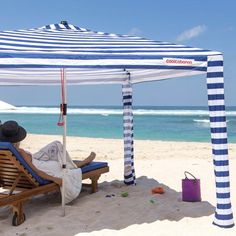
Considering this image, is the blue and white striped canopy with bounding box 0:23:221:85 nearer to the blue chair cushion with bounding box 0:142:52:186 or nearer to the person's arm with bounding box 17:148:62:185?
the blue chair cushion with bounding box 0:142:52:186

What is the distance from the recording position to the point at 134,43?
5.26m

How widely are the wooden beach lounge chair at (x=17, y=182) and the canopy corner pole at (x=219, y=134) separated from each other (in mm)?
1988

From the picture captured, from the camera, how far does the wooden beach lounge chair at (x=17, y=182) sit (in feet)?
15.3

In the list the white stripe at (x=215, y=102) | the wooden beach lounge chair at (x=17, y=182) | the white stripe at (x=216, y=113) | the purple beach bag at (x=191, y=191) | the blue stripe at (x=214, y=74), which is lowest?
the purple beach bag at (x=191, y=191)

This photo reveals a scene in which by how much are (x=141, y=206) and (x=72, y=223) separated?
3.47ft

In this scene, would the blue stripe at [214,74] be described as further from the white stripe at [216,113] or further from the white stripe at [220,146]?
the white stripe at [220,146]

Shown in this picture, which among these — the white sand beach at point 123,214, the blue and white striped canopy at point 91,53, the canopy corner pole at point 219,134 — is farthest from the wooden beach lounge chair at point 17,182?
the canopy corner pole at point 219,134

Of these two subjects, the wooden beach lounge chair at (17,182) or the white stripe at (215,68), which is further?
the wooden beach lounge chair at (17,182)

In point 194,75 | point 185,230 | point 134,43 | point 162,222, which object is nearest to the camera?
point 185,230

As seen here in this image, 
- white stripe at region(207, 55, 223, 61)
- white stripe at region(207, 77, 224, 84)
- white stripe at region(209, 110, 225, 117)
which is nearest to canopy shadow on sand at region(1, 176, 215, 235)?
white stripe at region(209, 110, 225, 117)

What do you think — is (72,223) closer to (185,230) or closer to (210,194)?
(185,230)

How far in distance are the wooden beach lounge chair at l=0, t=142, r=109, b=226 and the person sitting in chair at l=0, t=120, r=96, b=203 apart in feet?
0.28

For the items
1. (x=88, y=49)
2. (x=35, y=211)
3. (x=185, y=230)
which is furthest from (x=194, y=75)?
(x=35, y=211)

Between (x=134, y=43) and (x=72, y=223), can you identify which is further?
(x=134, y=43)
